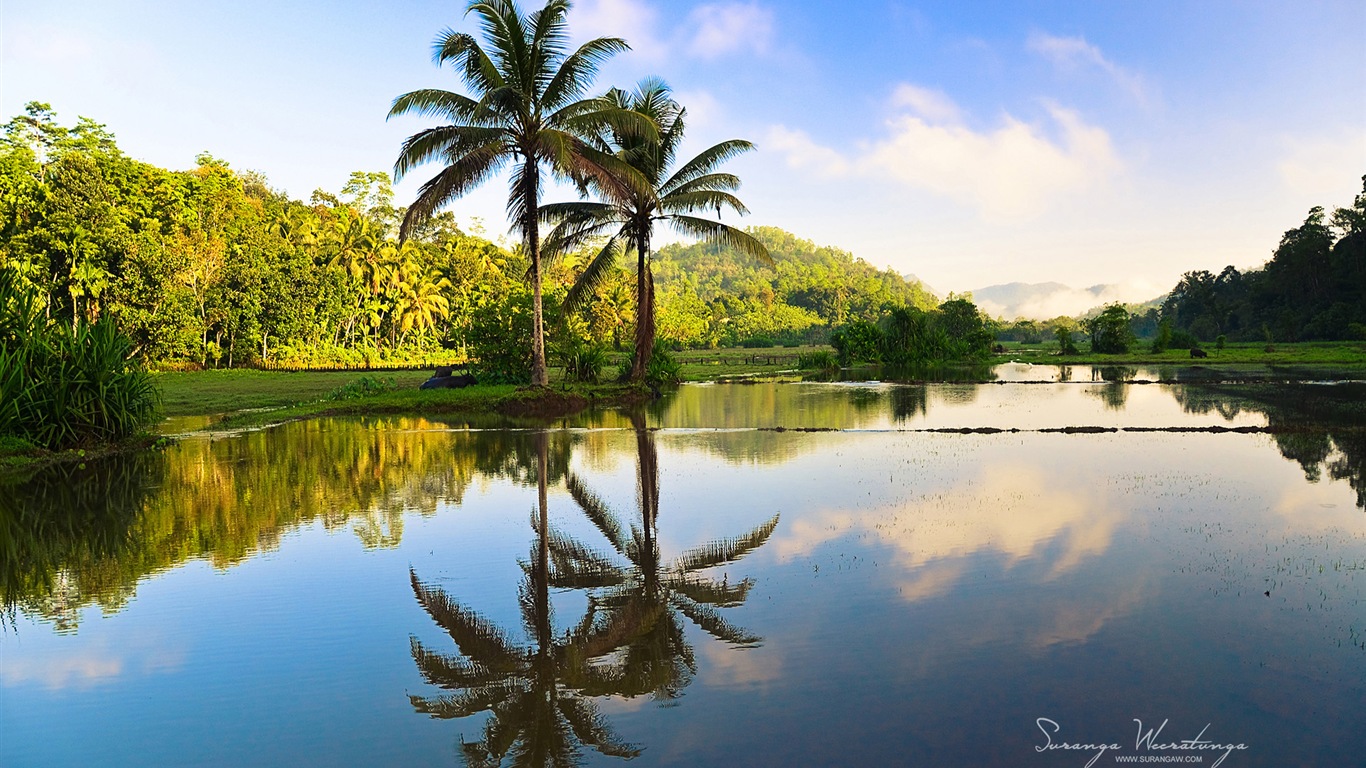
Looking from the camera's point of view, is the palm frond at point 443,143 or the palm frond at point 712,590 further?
the palm frond at point 443,143

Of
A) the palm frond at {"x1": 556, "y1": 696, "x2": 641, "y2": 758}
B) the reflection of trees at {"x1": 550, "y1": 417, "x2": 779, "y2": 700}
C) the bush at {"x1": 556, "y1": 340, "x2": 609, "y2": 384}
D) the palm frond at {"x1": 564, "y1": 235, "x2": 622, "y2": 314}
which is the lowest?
the palm frond at {"x1": 556, "y1": 696, "x2": 641, "y2": 758}

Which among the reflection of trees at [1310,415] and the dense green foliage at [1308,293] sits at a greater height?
the dense green foliage at [1308,293]

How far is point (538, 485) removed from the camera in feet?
39.0

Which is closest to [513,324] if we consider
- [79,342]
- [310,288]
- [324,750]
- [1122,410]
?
[79,342]

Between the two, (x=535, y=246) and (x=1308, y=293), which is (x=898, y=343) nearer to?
(x=535, y=246)

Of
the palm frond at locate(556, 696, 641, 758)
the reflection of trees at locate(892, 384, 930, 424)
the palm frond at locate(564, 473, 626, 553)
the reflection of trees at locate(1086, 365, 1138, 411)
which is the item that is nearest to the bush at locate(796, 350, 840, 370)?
the reflection of trees at locate(892, 384, 930, 424)

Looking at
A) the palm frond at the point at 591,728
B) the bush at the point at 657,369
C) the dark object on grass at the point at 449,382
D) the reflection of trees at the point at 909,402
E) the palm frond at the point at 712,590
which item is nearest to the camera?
the palm frond at the point at 591,728

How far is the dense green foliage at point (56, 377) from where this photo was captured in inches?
540

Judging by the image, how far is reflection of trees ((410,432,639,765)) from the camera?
417 centimetres

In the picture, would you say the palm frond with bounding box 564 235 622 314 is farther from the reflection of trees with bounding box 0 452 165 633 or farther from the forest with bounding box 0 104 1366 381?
the reflection of trees with bounding box 0 452 165 633

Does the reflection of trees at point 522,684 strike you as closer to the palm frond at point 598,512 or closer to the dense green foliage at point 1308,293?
the palm frond at point 598,512

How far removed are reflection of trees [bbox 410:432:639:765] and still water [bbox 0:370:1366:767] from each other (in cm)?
2

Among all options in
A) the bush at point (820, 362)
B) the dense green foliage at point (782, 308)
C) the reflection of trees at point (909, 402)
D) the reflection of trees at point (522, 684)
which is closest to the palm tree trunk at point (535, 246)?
the reflection of trees at point (909, 402)

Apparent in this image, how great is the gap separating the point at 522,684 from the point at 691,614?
1.60 meters
